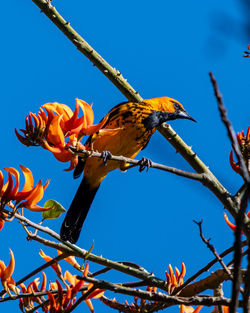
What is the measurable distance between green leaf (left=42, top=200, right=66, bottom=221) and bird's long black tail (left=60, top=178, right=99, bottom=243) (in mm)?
802

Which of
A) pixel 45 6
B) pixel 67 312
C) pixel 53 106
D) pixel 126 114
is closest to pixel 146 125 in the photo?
pixel 126 114

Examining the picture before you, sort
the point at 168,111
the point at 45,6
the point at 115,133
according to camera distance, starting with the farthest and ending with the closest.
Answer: the point at 168,111, the point at 115,133, the point at 45,6

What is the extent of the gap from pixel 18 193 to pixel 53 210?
0.28m

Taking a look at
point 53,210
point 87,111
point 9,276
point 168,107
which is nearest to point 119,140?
point 168,107

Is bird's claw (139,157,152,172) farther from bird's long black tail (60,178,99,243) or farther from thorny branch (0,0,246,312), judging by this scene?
bird's long black tail (60,178,99,243)

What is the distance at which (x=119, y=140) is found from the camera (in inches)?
148

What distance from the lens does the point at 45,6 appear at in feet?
10.1

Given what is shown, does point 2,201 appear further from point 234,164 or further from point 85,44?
point 85,44

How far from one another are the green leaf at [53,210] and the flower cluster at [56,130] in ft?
0.62

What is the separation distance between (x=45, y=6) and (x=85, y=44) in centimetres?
33

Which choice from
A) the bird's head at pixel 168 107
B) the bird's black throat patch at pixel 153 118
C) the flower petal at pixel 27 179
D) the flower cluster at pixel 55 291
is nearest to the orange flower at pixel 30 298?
the flower cluster at pixel 55 291

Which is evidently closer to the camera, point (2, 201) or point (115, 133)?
point (2, 201)

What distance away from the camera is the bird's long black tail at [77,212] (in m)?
3.42

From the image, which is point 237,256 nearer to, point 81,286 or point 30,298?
point 81,286
